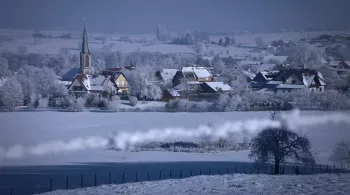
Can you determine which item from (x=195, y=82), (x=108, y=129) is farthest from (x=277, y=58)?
(x=108, y=129)

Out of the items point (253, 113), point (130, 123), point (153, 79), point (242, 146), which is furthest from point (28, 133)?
point (153, 79)

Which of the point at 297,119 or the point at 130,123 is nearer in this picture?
the point at 297,119

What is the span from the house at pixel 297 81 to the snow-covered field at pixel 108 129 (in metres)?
4.23

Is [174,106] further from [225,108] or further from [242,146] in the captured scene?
[242,146]

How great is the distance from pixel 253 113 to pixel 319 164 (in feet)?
18.6

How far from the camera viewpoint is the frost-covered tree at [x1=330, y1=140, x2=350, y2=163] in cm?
811

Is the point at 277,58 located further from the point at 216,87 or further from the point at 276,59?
the point at 216,87

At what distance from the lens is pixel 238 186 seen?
6023mm

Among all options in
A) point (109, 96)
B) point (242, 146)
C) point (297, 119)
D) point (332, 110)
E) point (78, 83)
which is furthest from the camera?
point (78, 83)

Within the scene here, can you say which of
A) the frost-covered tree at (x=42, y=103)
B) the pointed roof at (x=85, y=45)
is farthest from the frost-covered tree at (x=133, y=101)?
the pointed roof at (x=85, y=45)

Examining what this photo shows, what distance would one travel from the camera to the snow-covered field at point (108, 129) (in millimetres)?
8766

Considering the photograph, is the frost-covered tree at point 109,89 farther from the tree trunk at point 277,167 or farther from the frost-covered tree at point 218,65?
the tree trunk at point 277,167

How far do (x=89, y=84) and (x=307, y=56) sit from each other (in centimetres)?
980

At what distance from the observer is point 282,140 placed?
25.8ft
